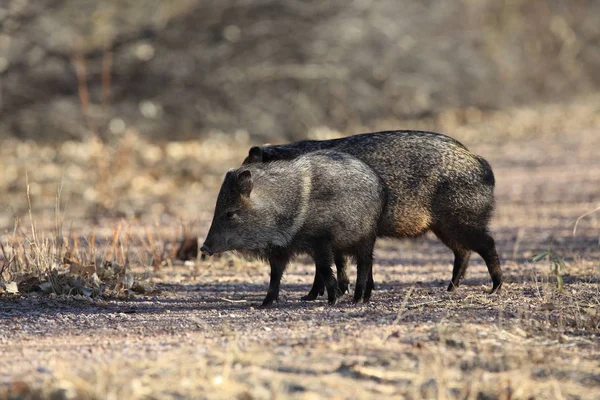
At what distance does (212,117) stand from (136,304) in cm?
921

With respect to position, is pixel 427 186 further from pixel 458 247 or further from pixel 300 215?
pixel 300 215

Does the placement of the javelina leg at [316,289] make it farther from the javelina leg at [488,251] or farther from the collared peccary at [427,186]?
the javelina leg at [488,251]

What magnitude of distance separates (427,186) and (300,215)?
892mm

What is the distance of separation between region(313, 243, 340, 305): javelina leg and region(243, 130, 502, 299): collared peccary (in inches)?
13.4

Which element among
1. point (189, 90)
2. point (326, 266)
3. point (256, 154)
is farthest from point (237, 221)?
point (189, 90)

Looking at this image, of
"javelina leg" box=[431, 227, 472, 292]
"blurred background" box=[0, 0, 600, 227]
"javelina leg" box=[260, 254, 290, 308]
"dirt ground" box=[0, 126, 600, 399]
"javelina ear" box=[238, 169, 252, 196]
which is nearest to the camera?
"dirt ground" box=[0, 126, 600, 399]

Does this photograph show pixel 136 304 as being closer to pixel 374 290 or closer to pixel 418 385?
pixel 374 290

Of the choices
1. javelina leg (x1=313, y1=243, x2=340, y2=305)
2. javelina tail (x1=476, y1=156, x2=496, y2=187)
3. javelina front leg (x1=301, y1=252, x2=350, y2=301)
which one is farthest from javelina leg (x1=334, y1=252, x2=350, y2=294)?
javelina tail (x1=476, y1=156, x2=496, y2=187)

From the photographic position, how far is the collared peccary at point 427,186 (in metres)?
5.99

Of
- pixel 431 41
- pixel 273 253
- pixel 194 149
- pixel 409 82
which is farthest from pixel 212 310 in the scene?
pixel 431 41

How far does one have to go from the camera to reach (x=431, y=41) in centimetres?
1828

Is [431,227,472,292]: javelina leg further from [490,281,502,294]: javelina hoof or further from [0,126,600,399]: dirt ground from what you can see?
[490,281,502,294]: javelina hoof

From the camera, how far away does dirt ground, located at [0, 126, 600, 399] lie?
367cm

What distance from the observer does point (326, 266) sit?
5.61 meters
